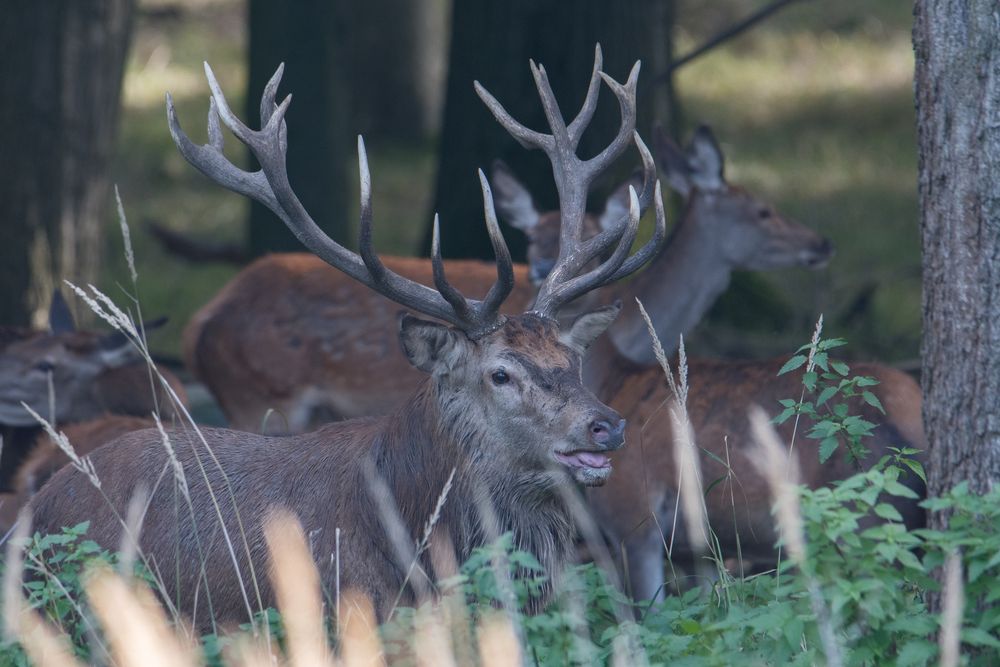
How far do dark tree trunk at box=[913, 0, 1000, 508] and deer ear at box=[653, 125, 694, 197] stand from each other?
3.99m

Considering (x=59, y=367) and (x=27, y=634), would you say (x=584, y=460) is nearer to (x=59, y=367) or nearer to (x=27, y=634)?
(x=27, y=634)

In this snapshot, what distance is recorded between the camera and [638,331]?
7609 mm

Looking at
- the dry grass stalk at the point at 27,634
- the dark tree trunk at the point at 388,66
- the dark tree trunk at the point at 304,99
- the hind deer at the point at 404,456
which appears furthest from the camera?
the dark tree trunk at the point at 388,66

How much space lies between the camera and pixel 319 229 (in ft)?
16.8

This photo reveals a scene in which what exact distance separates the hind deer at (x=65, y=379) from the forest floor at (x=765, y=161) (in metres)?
2.59

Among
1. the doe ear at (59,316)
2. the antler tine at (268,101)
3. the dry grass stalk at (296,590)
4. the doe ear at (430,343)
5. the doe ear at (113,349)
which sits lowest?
the dry grass stalk at (296,590)

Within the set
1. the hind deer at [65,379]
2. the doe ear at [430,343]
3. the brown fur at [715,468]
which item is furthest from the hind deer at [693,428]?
the hind deer at [65,379]

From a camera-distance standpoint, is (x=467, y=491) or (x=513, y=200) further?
(x=513, y=200)

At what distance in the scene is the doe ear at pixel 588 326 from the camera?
5.12 m

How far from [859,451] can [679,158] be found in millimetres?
4024

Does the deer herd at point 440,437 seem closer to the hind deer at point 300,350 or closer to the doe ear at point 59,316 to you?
the doe ear at point 59,316

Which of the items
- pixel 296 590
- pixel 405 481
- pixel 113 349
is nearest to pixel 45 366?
pixel 113 349

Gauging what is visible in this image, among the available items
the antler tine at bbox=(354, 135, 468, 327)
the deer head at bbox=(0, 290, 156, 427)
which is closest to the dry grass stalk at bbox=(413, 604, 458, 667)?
the antler tine at bbox=(354, 135, 468, 327)

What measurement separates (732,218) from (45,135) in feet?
12.6
